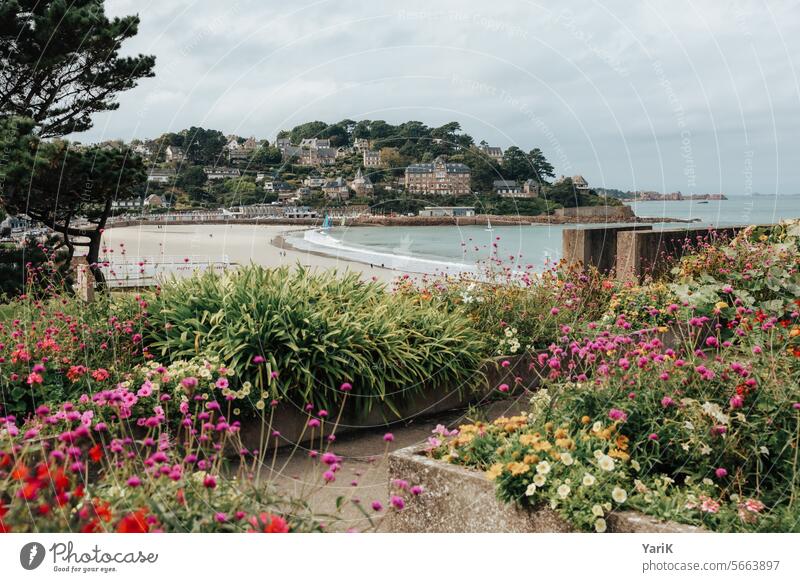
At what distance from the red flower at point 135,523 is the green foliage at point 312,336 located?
78.9 inches

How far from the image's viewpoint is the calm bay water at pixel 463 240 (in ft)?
21.1

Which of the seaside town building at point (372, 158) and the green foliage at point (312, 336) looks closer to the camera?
the green foliage at point (312, 336)

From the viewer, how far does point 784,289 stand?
5992mm

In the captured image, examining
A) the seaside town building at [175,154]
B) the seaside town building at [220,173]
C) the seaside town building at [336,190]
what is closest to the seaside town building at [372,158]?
the seaside town building at [336,190]

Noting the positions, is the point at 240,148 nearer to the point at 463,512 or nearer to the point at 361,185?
the point at 361,185

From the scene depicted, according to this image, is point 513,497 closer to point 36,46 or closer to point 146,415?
point 146,415

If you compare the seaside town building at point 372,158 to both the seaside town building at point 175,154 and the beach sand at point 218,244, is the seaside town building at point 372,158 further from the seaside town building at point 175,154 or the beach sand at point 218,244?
the beach sand at point 218,244

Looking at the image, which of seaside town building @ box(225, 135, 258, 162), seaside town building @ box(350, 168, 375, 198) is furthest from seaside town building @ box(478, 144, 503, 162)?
seaside town building @ box(225, 135, 258, 162)

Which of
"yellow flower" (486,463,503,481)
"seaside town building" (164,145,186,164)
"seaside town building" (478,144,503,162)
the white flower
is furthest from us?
"seaside town building" (164,145,186,164)

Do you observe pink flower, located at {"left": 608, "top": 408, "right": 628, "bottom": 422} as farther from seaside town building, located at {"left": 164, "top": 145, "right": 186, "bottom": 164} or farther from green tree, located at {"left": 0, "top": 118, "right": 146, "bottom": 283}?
green tree, located at {"left": 0, "top": 118, "right": 146, "bottom": 283}

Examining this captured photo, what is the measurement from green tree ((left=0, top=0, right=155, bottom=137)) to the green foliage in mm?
7587

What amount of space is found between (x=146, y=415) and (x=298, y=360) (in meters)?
0.97

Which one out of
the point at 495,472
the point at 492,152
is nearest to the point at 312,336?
the point at 495,472

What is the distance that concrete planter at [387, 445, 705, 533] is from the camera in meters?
2.74
